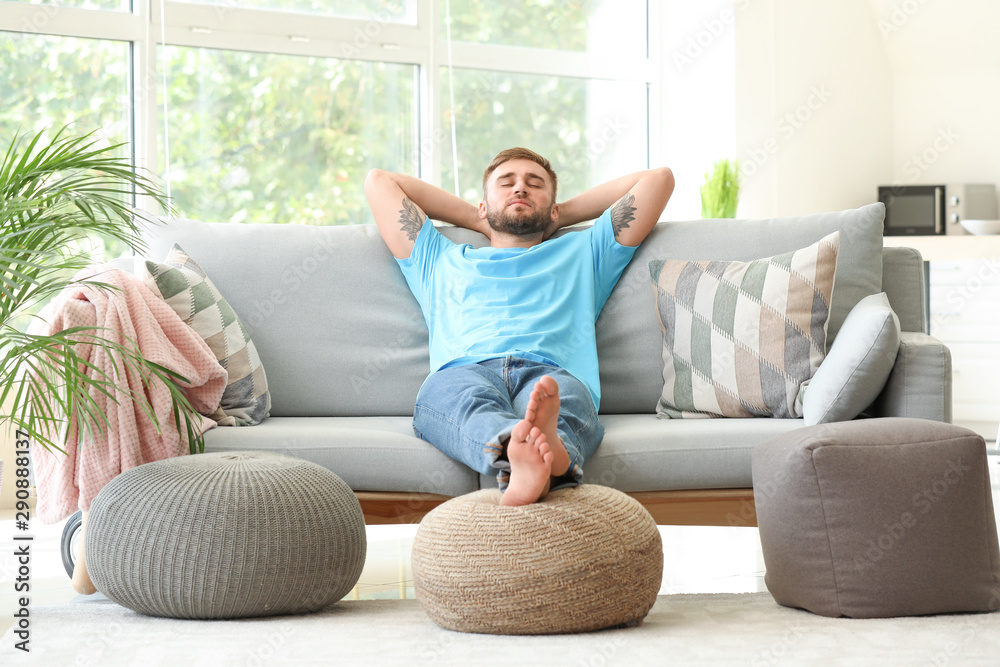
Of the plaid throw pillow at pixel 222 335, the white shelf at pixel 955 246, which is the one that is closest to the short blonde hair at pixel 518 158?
the plaid throw pillow at pixel 222 335

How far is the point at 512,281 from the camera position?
243 cm

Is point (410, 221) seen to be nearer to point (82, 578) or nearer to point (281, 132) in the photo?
point (82, 578)

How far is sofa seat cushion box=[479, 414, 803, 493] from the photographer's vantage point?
79.2 inches

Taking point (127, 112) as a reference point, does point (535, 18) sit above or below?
above

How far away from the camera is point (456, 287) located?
8.07 ft

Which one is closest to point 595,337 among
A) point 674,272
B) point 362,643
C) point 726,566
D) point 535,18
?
point 674,272

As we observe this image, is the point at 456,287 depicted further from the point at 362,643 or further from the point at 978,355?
the point at 978,355

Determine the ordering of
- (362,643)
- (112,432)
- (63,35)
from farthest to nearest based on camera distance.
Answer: (63,35)
(112,432)
(362,643)

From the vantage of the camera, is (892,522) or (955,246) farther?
(955,246)

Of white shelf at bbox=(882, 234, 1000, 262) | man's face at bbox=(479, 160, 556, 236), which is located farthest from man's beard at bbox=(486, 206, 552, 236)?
white shelf at bbox=(882, 234, 1000, 262)

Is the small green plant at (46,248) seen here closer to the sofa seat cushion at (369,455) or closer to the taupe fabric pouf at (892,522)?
the sofa seat cushion at (369,455)

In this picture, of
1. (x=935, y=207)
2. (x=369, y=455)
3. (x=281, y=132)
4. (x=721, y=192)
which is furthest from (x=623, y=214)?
(x=935, y=207)

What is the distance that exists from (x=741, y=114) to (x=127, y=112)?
275 cm

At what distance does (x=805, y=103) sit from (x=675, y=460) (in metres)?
3.33
